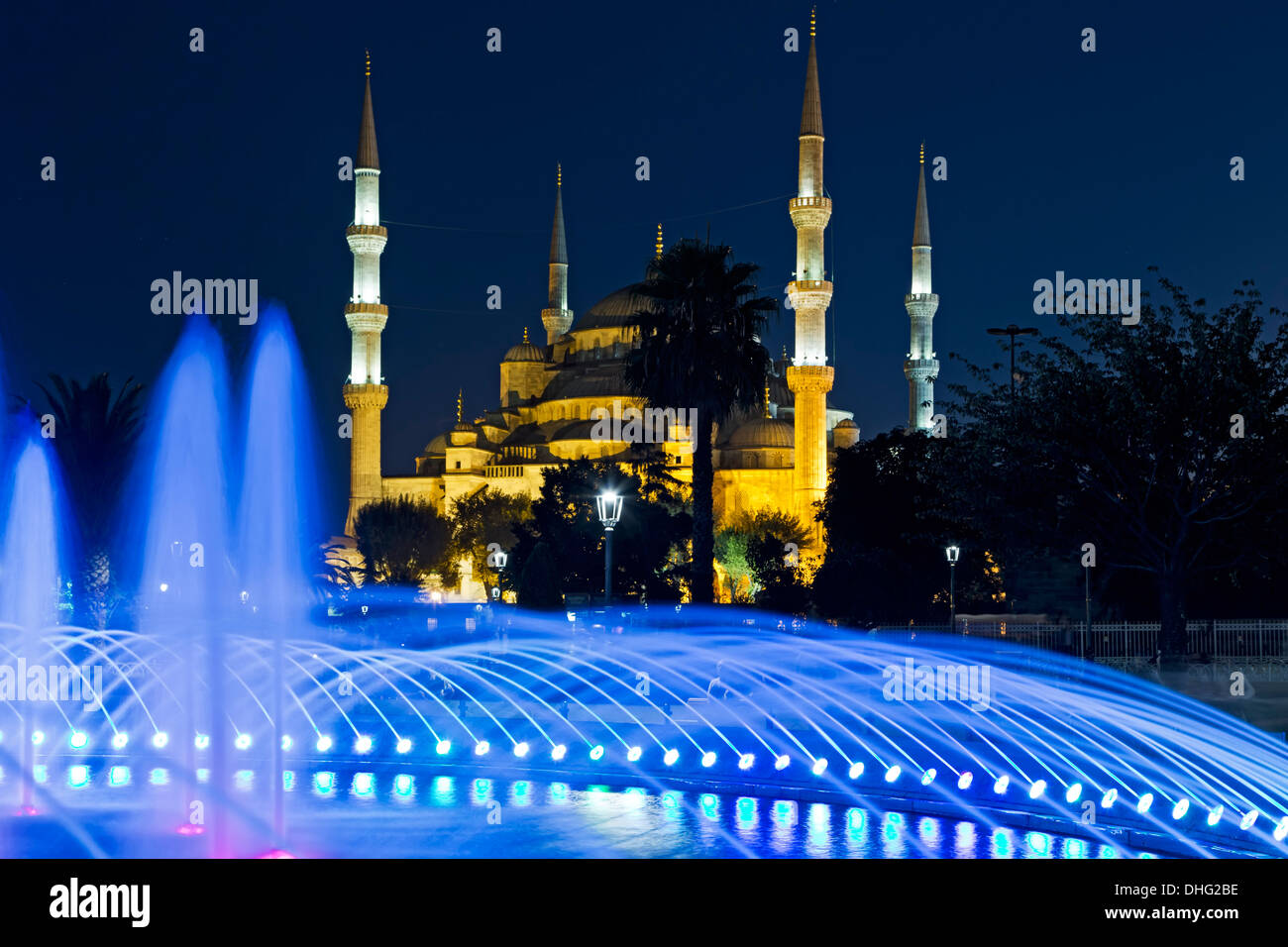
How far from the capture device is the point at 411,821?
1280cm

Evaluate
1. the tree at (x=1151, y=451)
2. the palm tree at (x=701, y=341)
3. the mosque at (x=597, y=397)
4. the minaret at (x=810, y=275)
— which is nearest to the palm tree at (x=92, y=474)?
the palm tree at (x=701, y=341)

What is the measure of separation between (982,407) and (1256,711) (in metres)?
7.54

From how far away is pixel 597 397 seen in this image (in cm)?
8150

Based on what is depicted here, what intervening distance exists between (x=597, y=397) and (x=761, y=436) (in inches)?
452

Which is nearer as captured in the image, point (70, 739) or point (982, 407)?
point (70, 739)

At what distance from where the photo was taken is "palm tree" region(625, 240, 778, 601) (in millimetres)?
31141

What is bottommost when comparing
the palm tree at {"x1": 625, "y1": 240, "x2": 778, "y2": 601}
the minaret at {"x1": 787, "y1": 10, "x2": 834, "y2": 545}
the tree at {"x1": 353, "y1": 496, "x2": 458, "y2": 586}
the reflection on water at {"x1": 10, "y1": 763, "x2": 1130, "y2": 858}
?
the reflection on water at {"x1": 10, "y1": 763, "x2": 1130, "y2": 858}

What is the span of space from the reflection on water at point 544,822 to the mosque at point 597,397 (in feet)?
118

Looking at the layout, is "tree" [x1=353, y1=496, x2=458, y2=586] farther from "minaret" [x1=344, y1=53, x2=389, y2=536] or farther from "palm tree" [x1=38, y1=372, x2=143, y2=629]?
"palm tree" [x1=38, y1=372, x2=143, y2=629]

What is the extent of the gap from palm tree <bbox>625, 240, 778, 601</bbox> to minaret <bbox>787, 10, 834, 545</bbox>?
24848 mm

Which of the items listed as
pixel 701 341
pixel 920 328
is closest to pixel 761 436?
pixel 920 328

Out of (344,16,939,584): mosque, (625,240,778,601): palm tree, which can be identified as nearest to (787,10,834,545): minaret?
(344,16,939,584): mosque
